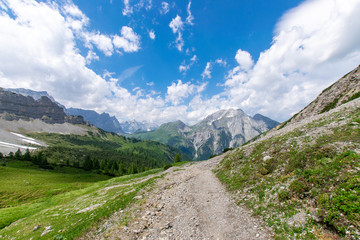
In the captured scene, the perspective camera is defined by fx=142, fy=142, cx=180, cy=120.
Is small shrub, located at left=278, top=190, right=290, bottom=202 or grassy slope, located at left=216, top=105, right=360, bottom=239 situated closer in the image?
grassy slope, located at left=216, top=105, right=360, bottom=239

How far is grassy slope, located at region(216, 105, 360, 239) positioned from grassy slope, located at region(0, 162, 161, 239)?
47.0 ft

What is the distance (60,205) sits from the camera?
31.0 metres

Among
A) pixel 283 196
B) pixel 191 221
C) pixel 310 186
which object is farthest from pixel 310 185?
pixel 191 221

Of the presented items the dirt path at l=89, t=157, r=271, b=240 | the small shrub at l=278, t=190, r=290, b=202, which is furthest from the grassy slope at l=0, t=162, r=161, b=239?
the small shrub at l=278, t=190, r=290, b=202

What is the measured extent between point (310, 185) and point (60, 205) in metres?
43.4

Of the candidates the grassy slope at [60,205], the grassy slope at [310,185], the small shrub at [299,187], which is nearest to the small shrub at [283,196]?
the grassy slope at [310,185]

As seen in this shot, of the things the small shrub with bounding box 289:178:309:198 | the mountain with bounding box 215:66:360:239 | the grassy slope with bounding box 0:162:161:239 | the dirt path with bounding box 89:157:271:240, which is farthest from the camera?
the grassy slope with bounding box 0:162:161:239

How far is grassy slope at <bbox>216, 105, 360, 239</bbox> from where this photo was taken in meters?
7.88

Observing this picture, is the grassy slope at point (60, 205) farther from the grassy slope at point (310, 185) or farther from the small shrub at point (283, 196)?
the small shrub at point (283, 196)

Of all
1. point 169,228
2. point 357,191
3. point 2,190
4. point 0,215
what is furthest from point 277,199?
point 2,190

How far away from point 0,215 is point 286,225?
5045 centimetres

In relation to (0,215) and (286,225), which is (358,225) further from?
(0,215)

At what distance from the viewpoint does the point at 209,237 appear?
9.50 m

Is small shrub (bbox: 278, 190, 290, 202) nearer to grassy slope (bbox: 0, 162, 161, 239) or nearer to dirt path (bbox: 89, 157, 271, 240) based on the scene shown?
dirt path (bbox: 89, 157, 271, 240)
